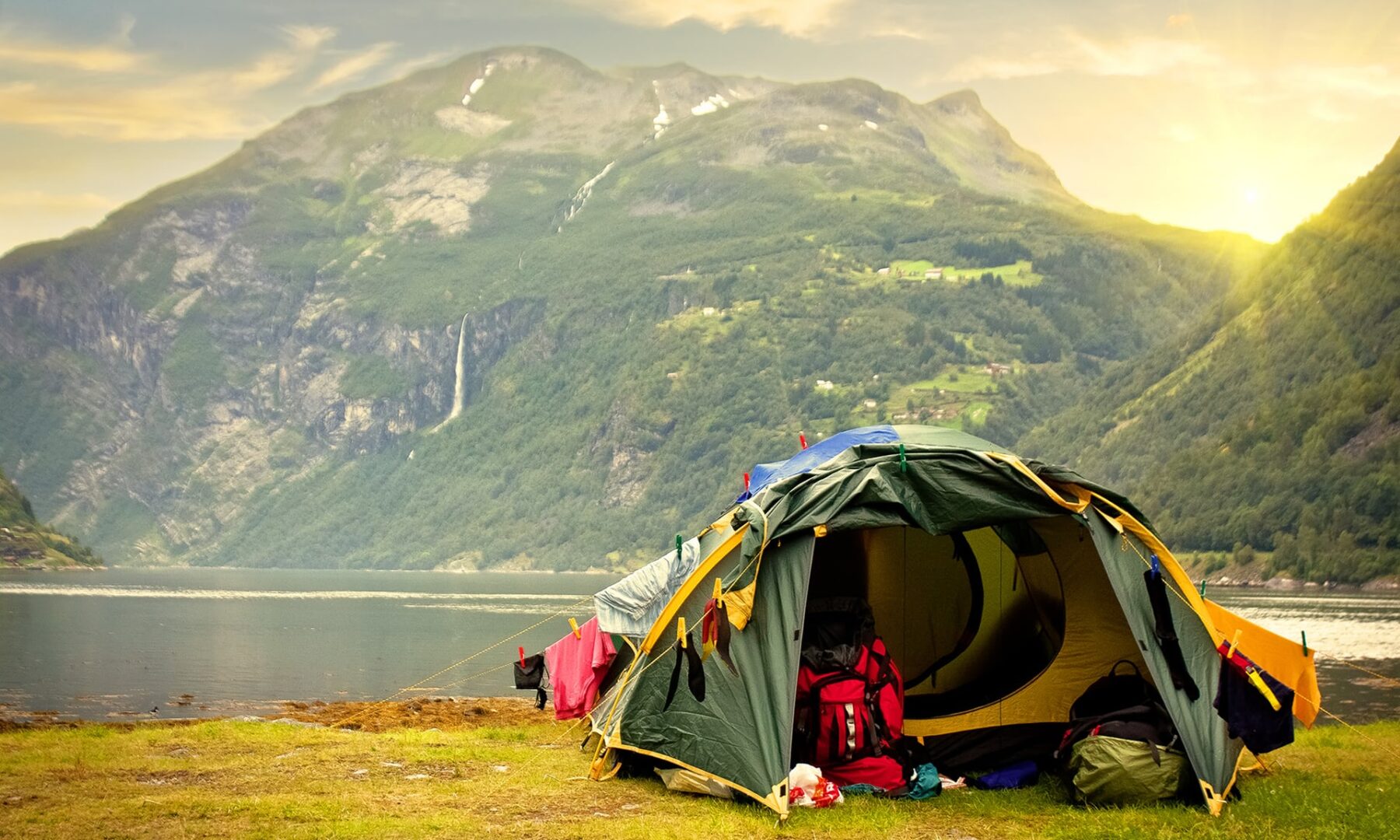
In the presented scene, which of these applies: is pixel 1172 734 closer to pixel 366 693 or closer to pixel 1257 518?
pixel 366 693

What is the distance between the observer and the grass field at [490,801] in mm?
11172

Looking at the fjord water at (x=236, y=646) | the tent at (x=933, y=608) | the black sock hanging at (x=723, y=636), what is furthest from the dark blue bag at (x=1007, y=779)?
the fjord water at (x=236, y=646)

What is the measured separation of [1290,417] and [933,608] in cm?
14505

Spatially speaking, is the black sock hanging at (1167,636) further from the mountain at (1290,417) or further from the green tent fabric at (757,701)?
the mountain at (1290,417)

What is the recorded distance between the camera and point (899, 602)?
15914 mm

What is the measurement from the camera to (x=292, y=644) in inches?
2207

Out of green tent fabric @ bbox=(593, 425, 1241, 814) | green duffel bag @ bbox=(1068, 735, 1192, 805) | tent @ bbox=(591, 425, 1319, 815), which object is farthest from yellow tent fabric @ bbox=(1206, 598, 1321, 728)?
green duffel bag @ bbox=(1068, 735, 1192, 805)

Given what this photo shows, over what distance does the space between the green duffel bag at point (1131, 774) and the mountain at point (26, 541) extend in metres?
158

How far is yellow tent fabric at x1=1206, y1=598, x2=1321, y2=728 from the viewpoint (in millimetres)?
13289

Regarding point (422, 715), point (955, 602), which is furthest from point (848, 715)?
point (422, 715)

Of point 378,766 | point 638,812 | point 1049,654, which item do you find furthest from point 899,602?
point 378,766

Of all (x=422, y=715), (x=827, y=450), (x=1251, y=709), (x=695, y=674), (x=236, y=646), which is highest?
(x=827, y=450)

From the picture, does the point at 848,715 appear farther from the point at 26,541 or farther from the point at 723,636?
the point at 26,541

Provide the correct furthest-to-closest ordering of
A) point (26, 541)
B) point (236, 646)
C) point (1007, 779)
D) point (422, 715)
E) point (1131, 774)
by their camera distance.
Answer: point (26, 541) → point (236, 646) → point (422, 715) → point (1007, 779) → point (1131, 774)
